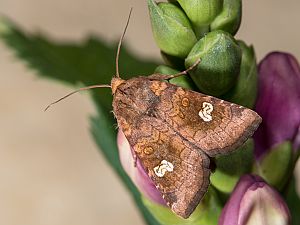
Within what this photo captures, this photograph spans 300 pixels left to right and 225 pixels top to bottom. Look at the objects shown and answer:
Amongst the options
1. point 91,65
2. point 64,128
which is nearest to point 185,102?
point 91,65

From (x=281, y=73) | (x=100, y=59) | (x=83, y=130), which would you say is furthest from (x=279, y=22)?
(x=281, y=73)

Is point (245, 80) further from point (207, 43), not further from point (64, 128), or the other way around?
point (64, 128)

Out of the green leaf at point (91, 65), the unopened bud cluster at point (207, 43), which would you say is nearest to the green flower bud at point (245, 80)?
the unopened bud cluster at point (207, 43)

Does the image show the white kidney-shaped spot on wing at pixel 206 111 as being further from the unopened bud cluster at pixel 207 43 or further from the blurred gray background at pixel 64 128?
the blurred gray background at pixel 64 128

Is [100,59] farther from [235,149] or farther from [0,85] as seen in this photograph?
[0,85]

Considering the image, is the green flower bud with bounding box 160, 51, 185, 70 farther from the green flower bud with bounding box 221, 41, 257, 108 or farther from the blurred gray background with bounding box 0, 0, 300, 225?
the blurred gray background with bounding box 0, 0, 300, 225

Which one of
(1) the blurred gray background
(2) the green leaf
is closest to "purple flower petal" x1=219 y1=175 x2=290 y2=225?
(2) the green leaf
